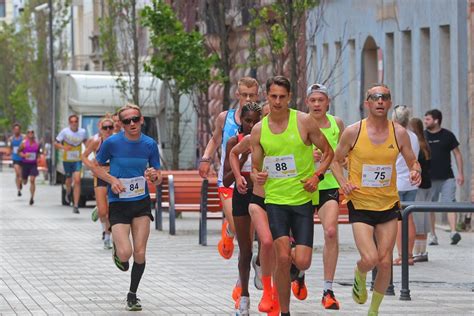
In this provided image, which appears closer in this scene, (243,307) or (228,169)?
(243,307)

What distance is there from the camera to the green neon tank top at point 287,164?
38.7ft

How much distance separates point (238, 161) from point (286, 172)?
874 millimetres

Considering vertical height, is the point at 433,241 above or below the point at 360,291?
below

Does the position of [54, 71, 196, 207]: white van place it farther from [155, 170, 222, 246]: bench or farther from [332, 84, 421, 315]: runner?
[332, 84, 421, 315]: runner

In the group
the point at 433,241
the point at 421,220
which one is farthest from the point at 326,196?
the point at 433,241

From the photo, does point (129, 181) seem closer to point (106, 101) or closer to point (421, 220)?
point (421, 220)

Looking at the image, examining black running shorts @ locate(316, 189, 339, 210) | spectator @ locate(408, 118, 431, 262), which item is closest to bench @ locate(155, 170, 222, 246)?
spectator @ locate(408, 118, 431, 262)

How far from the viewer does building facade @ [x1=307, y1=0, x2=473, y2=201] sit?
26578 millimetres

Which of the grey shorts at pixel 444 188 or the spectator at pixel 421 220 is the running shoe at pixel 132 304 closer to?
the spectator at pixel 421 220

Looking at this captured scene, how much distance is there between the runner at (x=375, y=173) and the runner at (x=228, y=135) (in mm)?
1620

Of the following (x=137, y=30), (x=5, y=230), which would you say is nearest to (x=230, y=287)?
(x=5, y=230)

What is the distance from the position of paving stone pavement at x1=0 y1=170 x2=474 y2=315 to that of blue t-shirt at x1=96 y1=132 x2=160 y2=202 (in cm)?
112

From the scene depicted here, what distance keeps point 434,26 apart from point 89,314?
1630 cm

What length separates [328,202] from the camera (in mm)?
13594
